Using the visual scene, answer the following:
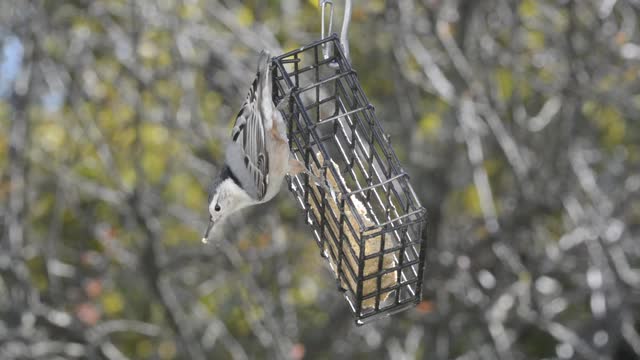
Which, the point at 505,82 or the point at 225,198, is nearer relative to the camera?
the point at 225,198

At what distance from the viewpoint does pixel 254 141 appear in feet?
10.6

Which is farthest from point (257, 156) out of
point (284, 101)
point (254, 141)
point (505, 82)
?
point (505, 82)

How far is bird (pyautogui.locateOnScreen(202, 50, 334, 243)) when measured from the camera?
3.07 metres

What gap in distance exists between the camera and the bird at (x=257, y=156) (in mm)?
3066

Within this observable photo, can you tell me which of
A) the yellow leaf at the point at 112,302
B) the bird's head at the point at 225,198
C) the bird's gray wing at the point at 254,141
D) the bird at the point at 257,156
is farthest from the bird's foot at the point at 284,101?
the yellow leaf at the point at 112,302

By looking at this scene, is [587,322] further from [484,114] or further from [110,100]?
[110,100]

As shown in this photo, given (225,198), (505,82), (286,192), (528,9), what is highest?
(528,9)

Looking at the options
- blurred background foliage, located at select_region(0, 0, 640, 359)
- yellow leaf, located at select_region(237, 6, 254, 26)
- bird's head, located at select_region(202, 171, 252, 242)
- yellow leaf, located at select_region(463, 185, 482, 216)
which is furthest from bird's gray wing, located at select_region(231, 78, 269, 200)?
yellow leaf, located at select_region(463, 185, 482, 216)

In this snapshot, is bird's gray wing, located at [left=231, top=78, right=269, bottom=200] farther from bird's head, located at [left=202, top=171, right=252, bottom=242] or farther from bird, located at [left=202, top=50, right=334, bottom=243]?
bird's head, located at [left=202, top=171, right=252, bottom=242]

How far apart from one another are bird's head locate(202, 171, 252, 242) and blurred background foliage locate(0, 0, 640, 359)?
1975 millimetres

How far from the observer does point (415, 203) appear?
3178mm

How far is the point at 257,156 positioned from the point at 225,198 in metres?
0.43

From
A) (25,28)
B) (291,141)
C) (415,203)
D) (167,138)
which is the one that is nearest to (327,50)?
(291,141)

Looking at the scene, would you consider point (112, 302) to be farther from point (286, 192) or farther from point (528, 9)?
point (528, 9)
